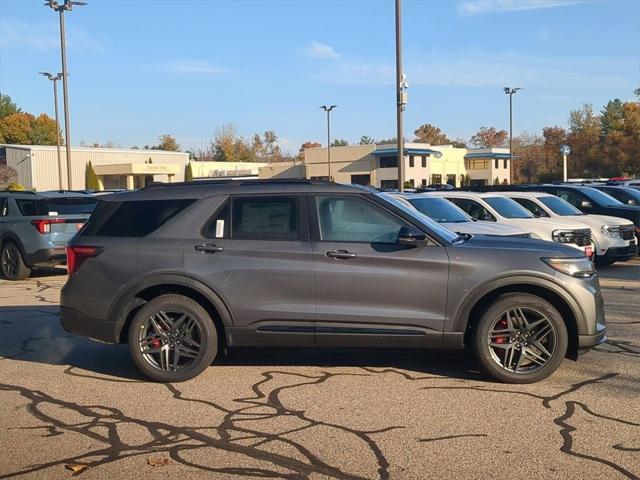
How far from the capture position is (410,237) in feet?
19.6

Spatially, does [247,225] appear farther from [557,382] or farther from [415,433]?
[557,382]

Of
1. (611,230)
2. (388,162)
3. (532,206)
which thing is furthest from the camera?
(388,162)

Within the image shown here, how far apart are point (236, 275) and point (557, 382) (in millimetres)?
2999

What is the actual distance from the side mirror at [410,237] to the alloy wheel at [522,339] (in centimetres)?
95

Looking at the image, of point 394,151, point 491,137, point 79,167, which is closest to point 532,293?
point 394,151

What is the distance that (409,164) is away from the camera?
6875 cm

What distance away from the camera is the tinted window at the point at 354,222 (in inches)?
242

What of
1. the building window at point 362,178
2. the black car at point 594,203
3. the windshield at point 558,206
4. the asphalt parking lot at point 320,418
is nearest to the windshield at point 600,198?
the black car at point 594,203

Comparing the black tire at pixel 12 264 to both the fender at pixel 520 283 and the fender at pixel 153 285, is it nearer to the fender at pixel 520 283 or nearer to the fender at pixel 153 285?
the fender at pixel 153 285

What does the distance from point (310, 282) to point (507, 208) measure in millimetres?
8523

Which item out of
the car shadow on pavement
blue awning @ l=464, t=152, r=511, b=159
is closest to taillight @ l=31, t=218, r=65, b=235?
the car shadow on pavement

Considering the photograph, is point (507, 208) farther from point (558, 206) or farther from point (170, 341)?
point (170, 341)

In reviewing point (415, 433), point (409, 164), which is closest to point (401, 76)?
point (415, 433)

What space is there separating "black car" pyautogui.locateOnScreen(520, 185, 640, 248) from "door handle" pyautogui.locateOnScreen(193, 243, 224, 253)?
12.5 metres
